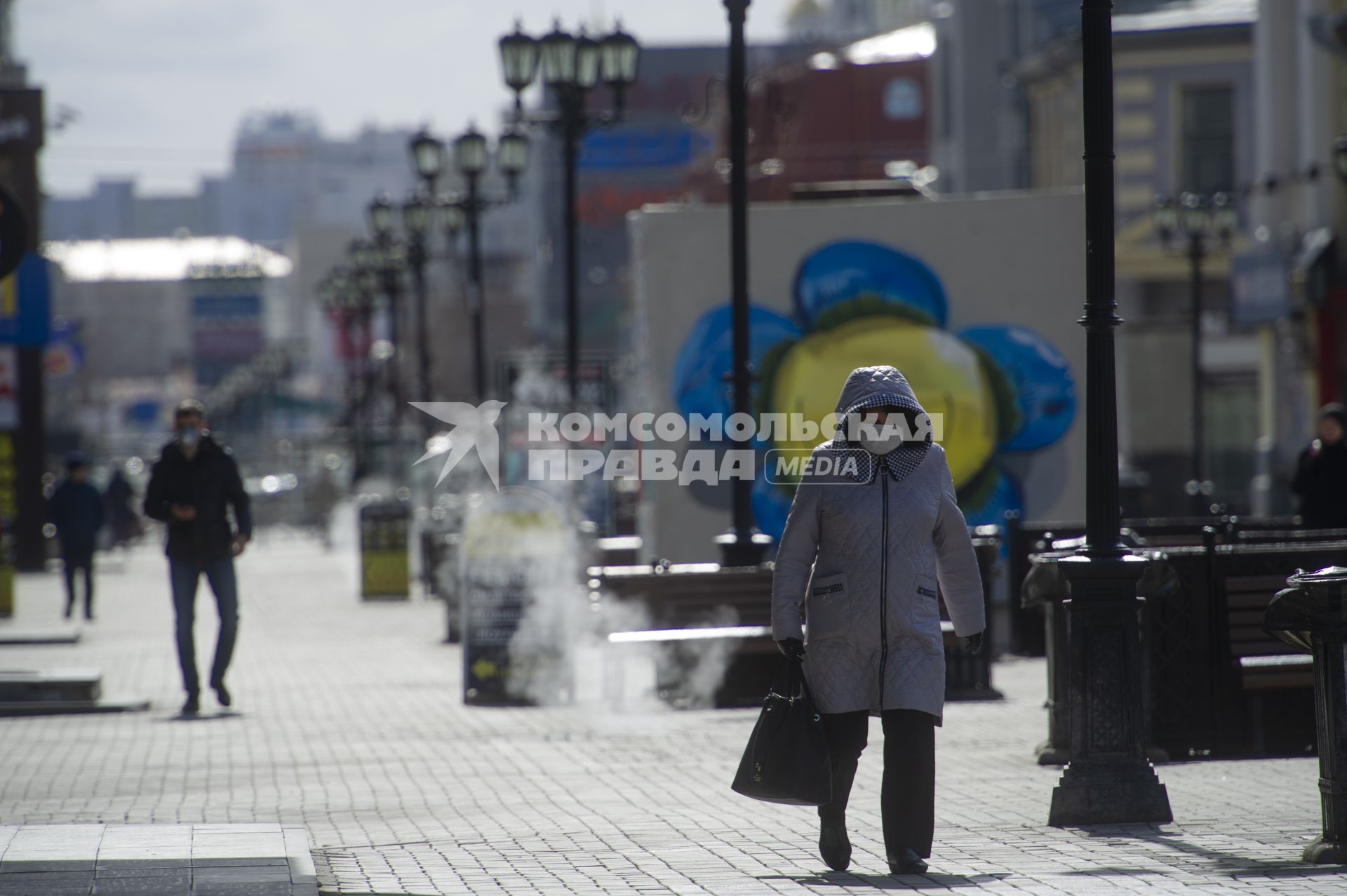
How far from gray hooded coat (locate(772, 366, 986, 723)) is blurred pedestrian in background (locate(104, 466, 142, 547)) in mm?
33737

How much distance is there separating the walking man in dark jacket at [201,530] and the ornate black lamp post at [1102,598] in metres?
6.75

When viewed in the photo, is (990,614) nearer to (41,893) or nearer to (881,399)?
(881,399)

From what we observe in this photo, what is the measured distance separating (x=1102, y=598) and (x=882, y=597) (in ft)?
4.56

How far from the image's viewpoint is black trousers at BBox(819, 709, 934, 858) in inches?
279

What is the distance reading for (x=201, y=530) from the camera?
44.1 feet

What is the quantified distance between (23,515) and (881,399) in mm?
32272

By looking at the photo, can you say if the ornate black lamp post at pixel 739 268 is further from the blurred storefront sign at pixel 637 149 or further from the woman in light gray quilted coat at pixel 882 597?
the blurred storefront sign at pixel 637 149

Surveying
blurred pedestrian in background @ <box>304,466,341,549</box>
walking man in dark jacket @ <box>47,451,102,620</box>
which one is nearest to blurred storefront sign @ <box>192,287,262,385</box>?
blurred pedestrian in background @ <box>304,466,341,549</box>

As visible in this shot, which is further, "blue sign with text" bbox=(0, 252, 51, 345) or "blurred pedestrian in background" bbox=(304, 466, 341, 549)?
"blurred pedestrian in background" bbox=(304, 466, 341, 549)

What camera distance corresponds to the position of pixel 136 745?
1152cm

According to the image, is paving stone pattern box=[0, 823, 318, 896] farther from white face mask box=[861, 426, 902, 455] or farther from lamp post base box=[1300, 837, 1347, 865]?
Answer: lamp post base box=[1300, 837, 1347, 865]

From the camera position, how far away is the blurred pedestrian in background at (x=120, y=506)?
4003 cm

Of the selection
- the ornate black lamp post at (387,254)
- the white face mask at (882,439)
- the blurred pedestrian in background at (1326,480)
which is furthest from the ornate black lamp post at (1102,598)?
the ornate black lamp post at (387,254)

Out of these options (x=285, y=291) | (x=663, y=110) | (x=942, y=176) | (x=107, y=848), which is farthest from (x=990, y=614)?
(x=285, y=291)
